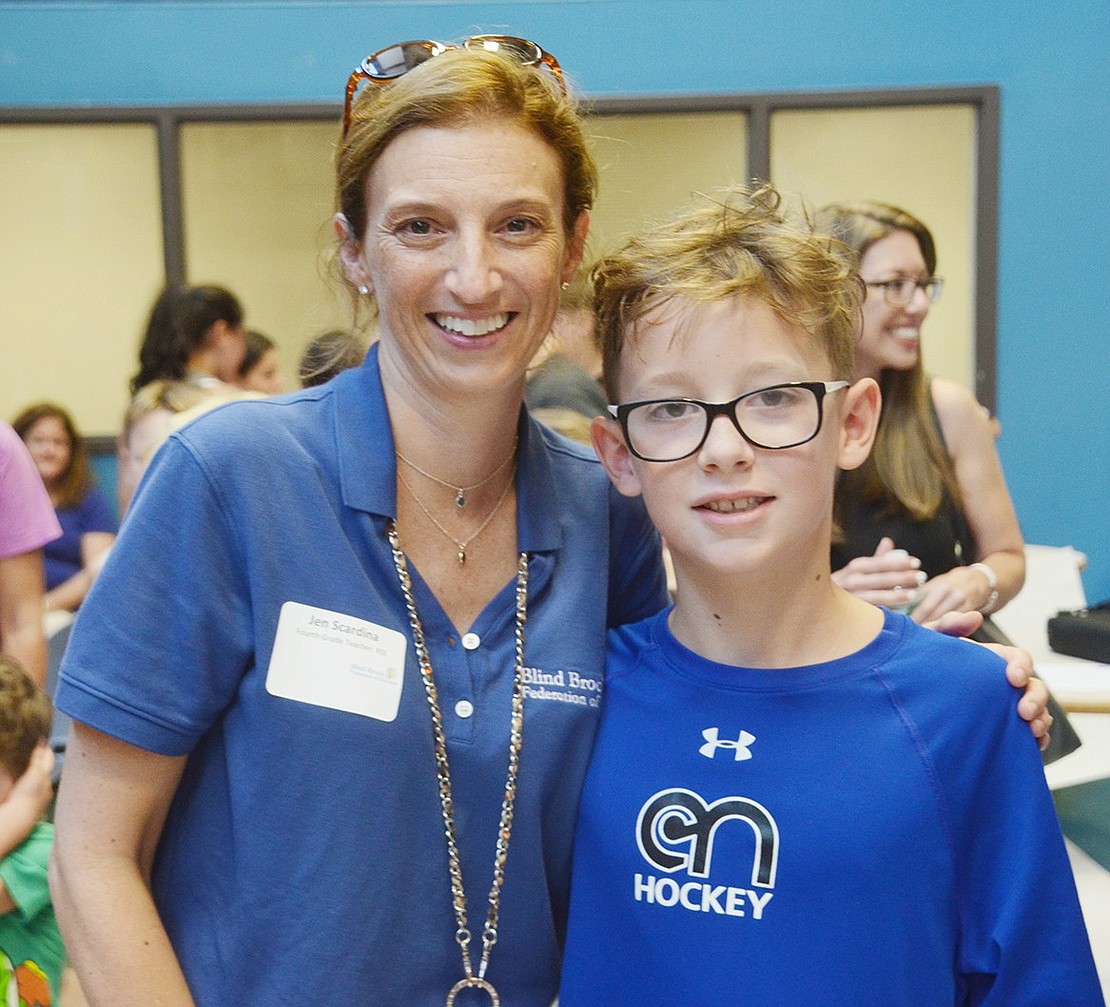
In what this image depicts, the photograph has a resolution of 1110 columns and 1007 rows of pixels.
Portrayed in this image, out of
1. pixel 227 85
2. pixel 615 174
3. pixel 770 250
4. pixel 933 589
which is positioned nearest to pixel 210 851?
pixel 770 250

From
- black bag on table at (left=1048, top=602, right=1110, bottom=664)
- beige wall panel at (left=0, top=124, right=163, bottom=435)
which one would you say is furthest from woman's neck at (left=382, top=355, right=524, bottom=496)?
beige wall panel at (left=0, top=124, right=163, bottom=435)

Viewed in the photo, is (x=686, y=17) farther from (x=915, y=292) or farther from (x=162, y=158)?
(x=915, y=292)

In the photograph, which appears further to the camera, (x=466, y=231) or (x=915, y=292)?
(x=915, y=292)

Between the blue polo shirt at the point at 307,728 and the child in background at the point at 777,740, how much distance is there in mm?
92

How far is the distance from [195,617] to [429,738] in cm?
26

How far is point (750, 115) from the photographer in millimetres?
5805

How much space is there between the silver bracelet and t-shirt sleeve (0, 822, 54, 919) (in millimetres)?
1766

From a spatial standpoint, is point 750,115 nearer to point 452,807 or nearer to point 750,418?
point 750,418

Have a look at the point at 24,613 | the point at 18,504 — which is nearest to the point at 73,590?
the point at 24,613

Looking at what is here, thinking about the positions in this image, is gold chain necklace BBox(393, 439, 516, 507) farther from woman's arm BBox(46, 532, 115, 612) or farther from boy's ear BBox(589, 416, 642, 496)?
woman's arm BBox(46, 532, 115, 612)

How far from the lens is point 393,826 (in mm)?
1233

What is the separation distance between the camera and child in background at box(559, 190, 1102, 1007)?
122 cm

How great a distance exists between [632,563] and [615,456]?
181 millimetres

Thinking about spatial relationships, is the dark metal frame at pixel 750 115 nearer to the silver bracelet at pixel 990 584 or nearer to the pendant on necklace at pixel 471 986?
the silver bracelet at pixel 990 584
